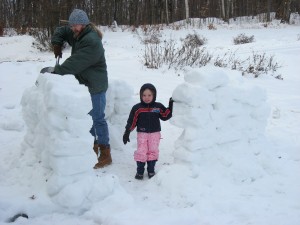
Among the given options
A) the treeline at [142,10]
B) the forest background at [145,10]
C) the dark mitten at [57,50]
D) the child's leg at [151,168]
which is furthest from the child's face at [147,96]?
the treeline at [142,10]

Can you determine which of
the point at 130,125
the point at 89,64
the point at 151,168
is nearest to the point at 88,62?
the point at 89,64

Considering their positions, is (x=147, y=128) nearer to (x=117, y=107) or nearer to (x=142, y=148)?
(x=142, y=148)

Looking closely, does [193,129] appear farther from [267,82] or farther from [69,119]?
[267,82]

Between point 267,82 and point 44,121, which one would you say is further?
point 267,82

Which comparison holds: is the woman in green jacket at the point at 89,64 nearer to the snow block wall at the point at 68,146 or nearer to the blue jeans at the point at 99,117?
the blue jeans at the point at 99,117

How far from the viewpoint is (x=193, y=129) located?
3.79 m

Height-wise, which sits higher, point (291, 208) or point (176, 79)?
point (176, 79)

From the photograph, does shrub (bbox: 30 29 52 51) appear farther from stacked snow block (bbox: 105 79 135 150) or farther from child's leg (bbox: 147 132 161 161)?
child's leg (bbox: 147 132 161 161)

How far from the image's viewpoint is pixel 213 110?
12.9 ft

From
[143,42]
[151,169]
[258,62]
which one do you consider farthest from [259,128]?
[143,42]

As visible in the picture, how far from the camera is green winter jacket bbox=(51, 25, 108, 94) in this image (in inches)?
149

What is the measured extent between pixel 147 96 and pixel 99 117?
2.18 feet

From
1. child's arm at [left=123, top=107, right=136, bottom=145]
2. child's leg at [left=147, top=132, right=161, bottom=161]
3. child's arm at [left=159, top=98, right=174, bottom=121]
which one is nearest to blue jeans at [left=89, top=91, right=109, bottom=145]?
child's arm at [left=123, top=107, right=136, bottom=145]

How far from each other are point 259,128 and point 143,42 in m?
11.3
